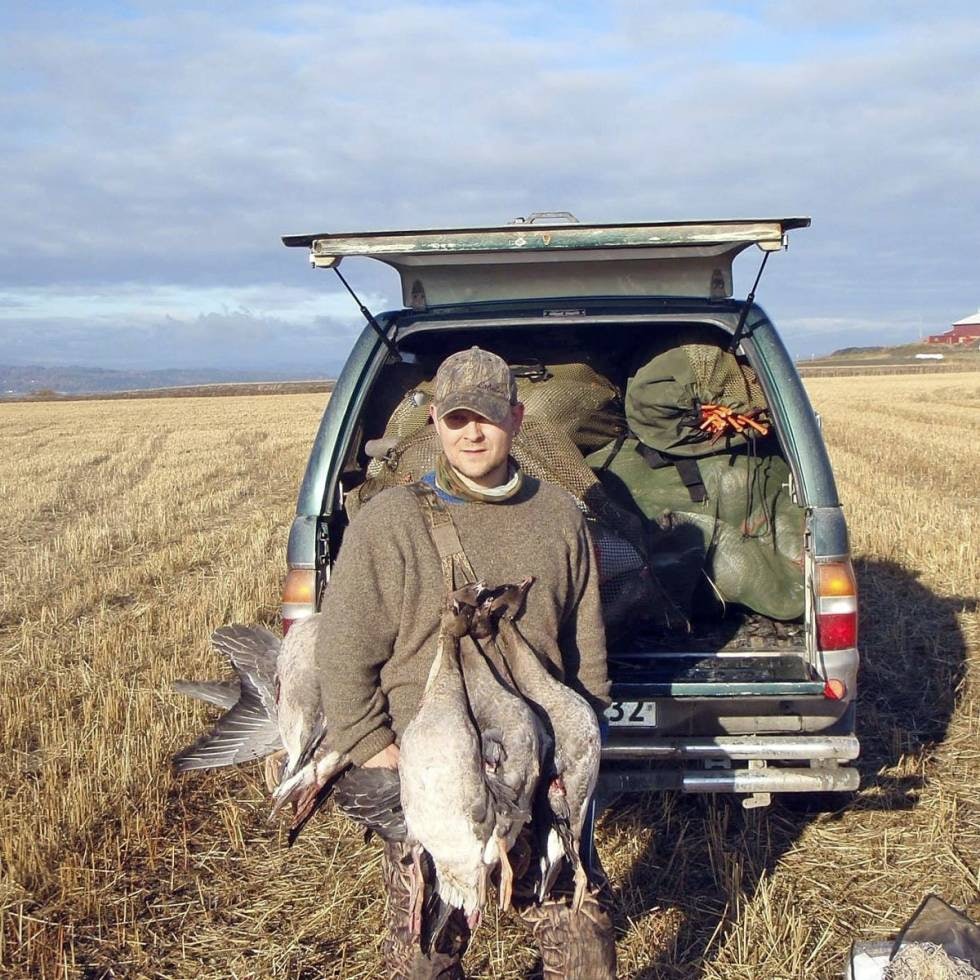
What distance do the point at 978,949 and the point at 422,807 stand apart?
1.23 metres

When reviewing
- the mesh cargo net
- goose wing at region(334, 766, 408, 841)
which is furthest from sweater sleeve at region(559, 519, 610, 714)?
the mesh cargo net

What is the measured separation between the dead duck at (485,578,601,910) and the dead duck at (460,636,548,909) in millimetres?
55

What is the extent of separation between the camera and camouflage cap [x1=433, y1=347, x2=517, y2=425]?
92.8 inches

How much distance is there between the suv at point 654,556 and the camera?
126 inches

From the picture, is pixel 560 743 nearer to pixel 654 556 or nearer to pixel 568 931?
pixel 568 931

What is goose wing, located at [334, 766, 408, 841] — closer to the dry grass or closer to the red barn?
the dry grass

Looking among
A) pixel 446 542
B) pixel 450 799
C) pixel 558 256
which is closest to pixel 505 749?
pixel 450 799

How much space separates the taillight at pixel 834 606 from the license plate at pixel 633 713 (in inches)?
22.2

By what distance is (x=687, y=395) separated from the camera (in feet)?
13.4

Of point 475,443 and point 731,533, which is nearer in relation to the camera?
point 475,443

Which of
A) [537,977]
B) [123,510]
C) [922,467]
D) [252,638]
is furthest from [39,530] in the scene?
[922,467]

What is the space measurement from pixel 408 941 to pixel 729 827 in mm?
1917

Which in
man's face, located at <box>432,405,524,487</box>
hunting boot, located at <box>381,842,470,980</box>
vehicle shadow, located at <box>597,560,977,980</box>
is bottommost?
vehicle shadow, located at <box>597,560,977,980</box>

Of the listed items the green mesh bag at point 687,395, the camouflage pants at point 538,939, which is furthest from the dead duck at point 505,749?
Result: the green mesh bag at point 687,395
